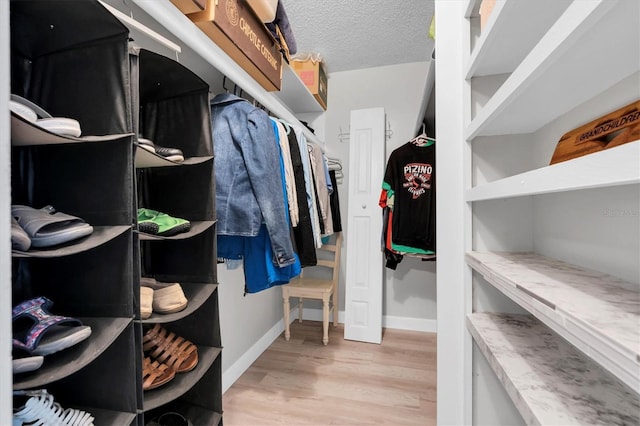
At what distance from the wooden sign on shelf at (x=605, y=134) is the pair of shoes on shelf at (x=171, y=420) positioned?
133 cm

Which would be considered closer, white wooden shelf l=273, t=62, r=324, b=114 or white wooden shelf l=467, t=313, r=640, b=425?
white wooden shelf l=467, t=313, r=640, b=425

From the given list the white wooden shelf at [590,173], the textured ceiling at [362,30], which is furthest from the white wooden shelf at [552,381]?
the textured ceiling at [362,30]

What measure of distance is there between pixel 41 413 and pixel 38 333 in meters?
0.18

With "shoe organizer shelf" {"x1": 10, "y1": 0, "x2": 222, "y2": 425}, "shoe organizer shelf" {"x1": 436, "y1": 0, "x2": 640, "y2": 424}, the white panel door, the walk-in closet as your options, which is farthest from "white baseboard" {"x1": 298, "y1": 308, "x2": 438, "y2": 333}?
"shoe organizer shelf" {"x1": 10, "y1": 0, "x2": 222, "y2": 425}

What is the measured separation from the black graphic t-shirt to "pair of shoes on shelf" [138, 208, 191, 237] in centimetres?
152

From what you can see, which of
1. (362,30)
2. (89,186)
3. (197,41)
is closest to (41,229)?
(89,186)

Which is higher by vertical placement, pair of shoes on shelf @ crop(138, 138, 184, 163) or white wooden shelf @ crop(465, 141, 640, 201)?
pair of shoes on shelf @ crop(138, 138, 184, 163)

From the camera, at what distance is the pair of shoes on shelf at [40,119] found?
51cm

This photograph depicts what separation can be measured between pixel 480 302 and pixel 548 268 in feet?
0.96

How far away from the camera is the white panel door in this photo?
2.31m

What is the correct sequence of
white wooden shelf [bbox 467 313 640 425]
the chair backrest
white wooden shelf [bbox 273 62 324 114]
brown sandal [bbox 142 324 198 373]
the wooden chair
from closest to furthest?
white wooden shelf [bbox 467 313 640 425] → brown sandal [bbox 142 324 198 373] → white wooden shelf [bbox 273 62 324 114] → the wooden chair → the chair backrest

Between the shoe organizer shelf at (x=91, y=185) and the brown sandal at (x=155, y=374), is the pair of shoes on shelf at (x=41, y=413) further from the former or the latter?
the brown sandal at (x=155, y=374)

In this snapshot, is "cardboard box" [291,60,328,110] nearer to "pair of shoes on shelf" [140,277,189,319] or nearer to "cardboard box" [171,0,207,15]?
"cardboard box" [171,0,207,15]

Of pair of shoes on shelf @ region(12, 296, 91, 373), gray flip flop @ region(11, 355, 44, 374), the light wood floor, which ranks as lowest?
the light wood floor
